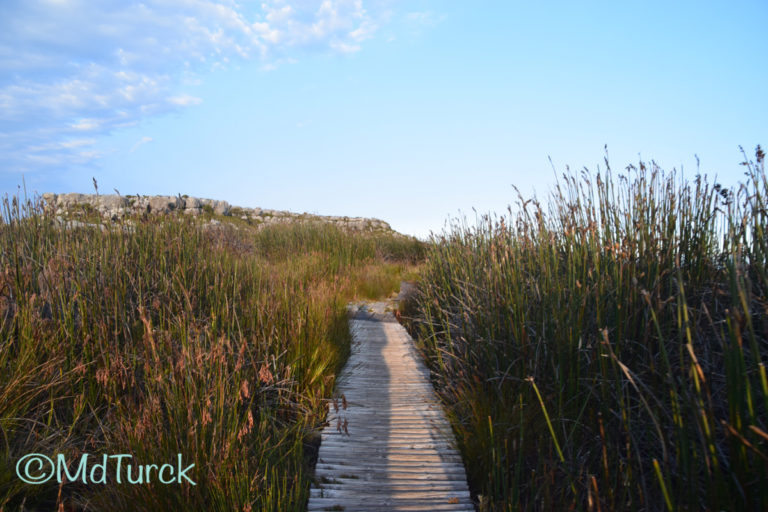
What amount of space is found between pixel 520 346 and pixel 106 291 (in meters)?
2.97

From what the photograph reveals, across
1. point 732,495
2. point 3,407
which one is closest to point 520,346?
point 732,495

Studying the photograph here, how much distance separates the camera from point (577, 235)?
11.1 feet

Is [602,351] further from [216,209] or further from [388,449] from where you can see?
[216,209]

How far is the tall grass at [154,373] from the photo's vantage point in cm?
208

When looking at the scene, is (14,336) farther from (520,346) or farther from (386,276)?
(386,276)

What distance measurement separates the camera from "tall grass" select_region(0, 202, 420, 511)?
6.81 ft
